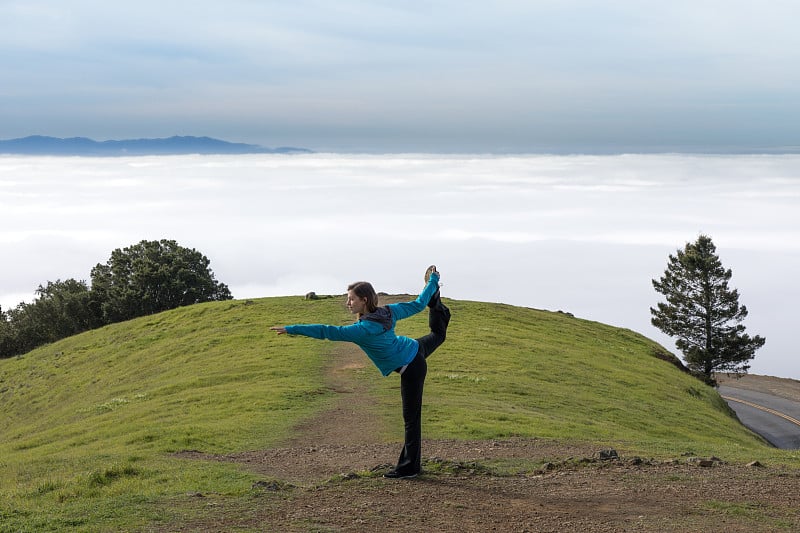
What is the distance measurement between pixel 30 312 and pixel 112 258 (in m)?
11.2

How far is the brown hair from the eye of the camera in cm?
1305

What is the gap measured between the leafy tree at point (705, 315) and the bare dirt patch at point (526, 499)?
63960 millimetres

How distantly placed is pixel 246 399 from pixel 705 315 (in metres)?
59.8

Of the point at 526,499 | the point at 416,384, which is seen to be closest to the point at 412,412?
the point at 416,384

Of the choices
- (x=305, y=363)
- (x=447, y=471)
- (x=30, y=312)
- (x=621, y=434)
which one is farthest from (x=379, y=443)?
(x=30, y=312)

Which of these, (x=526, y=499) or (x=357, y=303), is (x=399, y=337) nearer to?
(x=357, y=303)

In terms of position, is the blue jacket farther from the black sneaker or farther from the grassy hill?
the grassy hill

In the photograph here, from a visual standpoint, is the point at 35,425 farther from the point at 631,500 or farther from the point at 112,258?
the point at 112,258

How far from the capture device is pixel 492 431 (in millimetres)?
24312

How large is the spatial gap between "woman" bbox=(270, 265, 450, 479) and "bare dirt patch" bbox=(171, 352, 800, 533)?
877 millimetres

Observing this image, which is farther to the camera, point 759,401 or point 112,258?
point 112,258

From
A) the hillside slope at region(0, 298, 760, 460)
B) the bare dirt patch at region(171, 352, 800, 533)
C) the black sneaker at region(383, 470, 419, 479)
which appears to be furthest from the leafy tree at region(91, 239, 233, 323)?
the black sneaker at region(383, 470, 419, 479)

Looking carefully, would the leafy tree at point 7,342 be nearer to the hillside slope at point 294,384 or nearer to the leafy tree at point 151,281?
the leafy tree at point 151,281

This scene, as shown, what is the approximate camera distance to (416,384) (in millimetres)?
13945
